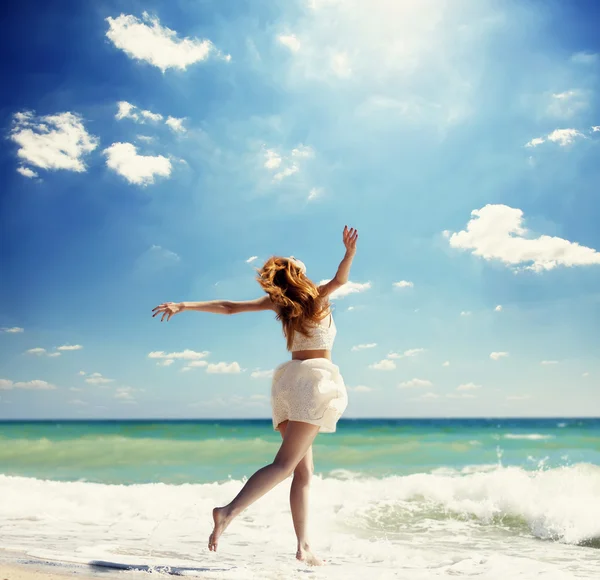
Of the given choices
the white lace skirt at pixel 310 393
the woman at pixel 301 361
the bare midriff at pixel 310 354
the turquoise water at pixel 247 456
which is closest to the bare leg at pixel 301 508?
the woman at pixel 301 361

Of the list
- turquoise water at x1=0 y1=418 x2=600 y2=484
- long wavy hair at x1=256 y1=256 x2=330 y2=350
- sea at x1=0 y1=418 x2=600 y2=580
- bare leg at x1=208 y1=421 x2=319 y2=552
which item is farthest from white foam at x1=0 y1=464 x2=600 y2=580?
Result: turquoise water at x1=0 y1=418 x2=600 y2=484

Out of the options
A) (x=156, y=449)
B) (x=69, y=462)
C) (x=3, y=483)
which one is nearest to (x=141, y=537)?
(x=3, y=483)

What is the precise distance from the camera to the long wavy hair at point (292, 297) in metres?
3.68

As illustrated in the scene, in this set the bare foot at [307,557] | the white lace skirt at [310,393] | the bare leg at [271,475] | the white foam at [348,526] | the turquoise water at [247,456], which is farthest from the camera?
the turquoise water at [247,456]

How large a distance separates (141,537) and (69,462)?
9.82 m

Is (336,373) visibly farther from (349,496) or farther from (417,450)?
(417,450)

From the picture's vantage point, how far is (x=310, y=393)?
3.59 metres

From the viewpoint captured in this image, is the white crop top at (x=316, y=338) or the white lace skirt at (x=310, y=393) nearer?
the white lace skirt at (x=310, y=393)

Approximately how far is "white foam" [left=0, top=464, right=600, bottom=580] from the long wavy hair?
144cm

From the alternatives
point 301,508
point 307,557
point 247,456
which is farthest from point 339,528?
point 247,456

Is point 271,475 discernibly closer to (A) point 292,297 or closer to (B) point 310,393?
(B) point 310,393

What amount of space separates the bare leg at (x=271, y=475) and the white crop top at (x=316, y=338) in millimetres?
471

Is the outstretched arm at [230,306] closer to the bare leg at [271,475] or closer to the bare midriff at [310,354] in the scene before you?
the bare midriff at [310,354]

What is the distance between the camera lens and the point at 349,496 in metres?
7.41
